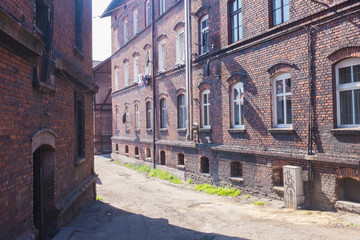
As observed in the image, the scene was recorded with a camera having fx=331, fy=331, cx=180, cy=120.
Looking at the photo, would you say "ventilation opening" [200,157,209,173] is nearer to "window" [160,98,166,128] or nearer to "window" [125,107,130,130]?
"window" [160,98,166,128]

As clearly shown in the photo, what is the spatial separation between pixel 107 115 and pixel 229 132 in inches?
876

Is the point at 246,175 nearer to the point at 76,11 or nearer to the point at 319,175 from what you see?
the point at 319,175

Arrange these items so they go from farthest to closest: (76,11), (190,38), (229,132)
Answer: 1. (190,38)
2. (229,132)
3. (76,11)

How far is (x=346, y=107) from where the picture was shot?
28.2 feet

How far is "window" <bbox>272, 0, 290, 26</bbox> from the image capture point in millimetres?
10391

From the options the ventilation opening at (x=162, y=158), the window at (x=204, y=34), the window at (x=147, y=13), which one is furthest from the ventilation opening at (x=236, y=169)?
the window at (x=147, y=13)

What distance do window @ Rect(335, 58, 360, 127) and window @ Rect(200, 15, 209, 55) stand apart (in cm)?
668

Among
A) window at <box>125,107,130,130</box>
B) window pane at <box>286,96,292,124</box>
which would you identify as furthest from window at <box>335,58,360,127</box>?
window at <box>125,107,130,130</box>

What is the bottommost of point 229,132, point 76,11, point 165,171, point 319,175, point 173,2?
point 165,171

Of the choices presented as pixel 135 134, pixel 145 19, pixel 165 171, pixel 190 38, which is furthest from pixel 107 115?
pixel 190 38

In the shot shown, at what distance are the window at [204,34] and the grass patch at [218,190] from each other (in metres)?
5.94

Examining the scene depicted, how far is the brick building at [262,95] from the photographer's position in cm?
864

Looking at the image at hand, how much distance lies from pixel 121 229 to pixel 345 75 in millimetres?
6984

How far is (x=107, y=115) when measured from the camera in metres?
33.1
